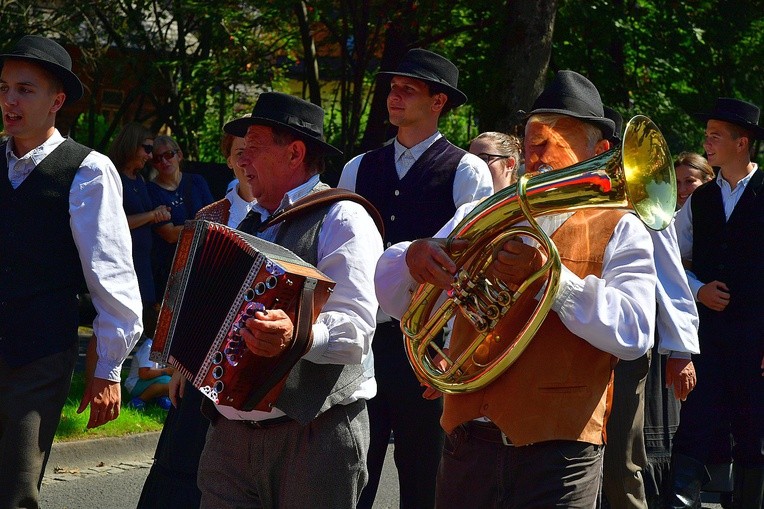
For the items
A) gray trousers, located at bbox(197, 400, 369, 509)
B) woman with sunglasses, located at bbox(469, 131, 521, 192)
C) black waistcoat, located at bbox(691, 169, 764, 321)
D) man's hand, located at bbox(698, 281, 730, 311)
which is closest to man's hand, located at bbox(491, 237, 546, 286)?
gray trousers, located at bbox(197, 400, 369, 509)

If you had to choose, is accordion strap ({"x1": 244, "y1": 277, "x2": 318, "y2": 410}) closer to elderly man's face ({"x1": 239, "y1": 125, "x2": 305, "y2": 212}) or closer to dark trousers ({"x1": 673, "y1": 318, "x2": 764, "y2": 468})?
elderly man's face ({"x1": 239, "y1": 125, "x2": 305, "y2": 212})

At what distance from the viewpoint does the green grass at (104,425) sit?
6986 mm

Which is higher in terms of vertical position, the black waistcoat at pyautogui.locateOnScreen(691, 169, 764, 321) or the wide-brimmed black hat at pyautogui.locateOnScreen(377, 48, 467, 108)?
the wide-brimmed black hat at pyautogui.locateOnScreen(377, 48, 467, 108)

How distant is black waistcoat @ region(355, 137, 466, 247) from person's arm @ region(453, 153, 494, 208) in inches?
1.2

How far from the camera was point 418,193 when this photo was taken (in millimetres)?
5453

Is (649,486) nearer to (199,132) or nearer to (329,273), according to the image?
(329,273)

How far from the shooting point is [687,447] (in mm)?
6312

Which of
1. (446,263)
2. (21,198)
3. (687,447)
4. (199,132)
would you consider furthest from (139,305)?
(199,132)

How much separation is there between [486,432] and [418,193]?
7.05 feet

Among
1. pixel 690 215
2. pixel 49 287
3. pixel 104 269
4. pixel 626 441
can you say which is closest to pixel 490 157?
pixel 690 215

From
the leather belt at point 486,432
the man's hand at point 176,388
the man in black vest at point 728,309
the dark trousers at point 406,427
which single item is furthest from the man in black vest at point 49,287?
the man in black vest at point 728,309

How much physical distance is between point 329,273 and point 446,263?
0.49 m

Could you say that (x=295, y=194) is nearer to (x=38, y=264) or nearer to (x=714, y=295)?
(x=38, y=264)

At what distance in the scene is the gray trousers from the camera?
11.8 feet
